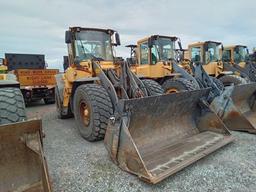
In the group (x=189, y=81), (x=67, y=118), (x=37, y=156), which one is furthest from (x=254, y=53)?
(x=37, y=156)

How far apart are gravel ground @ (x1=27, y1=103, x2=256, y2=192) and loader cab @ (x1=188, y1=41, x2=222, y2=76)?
6.04 m

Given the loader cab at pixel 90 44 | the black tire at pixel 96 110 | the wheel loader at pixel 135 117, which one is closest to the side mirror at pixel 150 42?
the loader cab at pixel 90 44

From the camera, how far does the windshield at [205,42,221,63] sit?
1003 cm

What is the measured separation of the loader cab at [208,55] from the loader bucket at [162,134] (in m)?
5.91

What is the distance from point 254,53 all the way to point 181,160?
11.6 meters

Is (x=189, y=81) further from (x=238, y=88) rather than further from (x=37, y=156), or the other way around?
(x=37, y=156)

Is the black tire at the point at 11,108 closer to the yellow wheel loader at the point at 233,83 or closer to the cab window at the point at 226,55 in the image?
the yellow wheel loader at the point at 233,83

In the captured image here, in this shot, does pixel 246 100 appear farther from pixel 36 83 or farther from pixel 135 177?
pixel 36 83

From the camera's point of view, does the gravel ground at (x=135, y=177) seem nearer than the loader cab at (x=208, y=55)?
Yes

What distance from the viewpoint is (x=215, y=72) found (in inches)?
384

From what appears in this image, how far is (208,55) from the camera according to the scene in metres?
10.1

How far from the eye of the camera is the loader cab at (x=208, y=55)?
977 centimetres

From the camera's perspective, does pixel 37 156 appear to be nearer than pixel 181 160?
Yes

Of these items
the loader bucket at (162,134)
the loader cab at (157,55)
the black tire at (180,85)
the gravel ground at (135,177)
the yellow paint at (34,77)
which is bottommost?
the gravel ground at (135,177)
